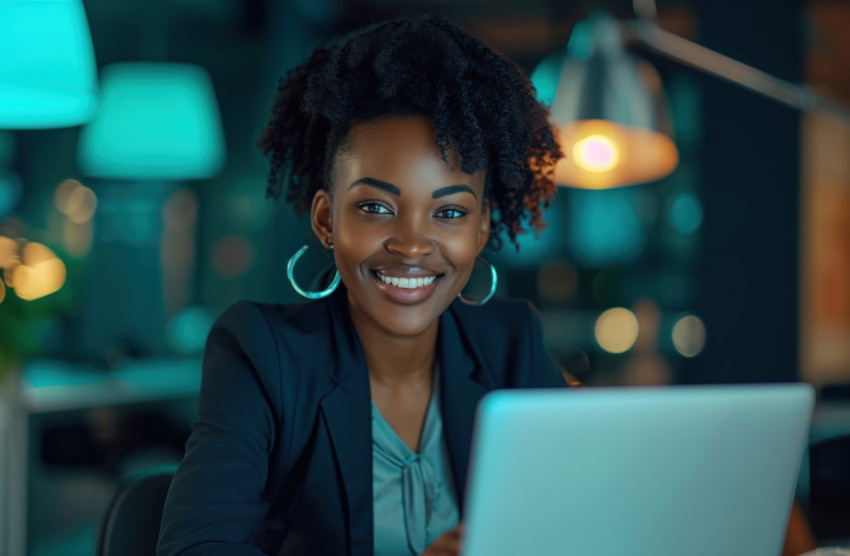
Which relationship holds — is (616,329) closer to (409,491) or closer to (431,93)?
(409,491)

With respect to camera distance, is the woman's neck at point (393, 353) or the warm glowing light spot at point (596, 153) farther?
the warm glowing light spot at point (596, 153)

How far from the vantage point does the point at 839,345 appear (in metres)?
8.18

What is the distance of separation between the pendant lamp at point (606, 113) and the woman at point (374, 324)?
1173 millimetres

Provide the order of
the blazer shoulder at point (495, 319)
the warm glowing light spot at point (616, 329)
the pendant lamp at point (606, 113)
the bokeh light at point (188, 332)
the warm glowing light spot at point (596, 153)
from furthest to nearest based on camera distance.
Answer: the warm glowing light spot at point (616, 329) < the bokeh light at point (188, 332) < the warm glowing light spot at point (596, 153) < the pendant lamp at point (606, 113) < the blazer shoulder at point (495, 319)

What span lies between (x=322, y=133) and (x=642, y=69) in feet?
5.29

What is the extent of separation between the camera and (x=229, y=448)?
118 cm

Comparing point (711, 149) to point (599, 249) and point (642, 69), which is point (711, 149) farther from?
point (599, 249)

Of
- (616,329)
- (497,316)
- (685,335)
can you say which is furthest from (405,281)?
(616,329)

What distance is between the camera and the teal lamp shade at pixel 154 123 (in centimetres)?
332

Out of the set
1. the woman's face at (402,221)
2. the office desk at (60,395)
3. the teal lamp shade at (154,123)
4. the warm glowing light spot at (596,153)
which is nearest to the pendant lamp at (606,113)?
the warm glowing light spot at (596,153)

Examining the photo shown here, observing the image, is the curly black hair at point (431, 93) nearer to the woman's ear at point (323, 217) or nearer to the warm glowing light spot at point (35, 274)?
the woman's ear at point (323, 217)

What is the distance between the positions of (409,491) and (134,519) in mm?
448

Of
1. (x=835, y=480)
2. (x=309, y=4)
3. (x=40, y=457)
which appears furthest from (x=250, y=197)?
(x=835, y=480)

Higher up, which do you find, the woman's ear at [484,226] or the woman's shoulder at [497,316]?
the woman's ear at [484,226]
